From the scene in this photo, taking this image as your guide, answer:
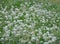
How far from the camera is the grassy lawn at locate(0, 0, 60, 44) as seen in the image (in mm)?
5820

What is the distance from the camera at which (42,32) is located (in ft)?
20.0

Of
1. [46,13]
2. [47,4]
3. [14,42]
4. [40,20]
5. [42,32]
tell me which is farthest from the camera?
[47,4]

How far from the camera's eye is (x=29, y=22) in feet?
21.5

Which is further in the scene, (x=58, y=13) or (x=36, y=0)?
(x=36, y=0)

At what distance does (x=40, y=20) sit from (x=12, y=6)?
1348 mm

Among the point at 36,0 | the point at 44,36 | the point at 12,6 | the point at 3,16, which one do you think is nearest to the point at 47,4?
the point at 36,0

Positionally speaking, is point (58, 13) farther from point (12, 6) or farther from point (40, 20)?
point (12, 6)

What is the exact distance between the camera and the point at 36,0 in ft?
27.5

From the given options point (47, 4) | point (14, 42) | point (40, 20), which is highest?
point (47, 4)

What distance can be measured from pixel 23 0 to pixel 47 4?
0.90 metres

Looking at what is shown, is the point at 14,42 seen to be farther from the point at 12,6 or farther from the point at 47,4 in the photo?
the point at 47,4

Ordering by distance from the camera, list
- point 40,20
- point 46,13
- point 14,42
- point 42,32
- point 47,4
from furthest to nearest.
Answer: point 47,4
point 46,13
point 40,20
point 42,32
point 14,42

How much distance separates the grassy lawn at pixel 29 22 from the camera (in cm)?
582

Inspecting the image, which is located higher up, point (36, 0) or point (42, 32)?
point (36, 0)
